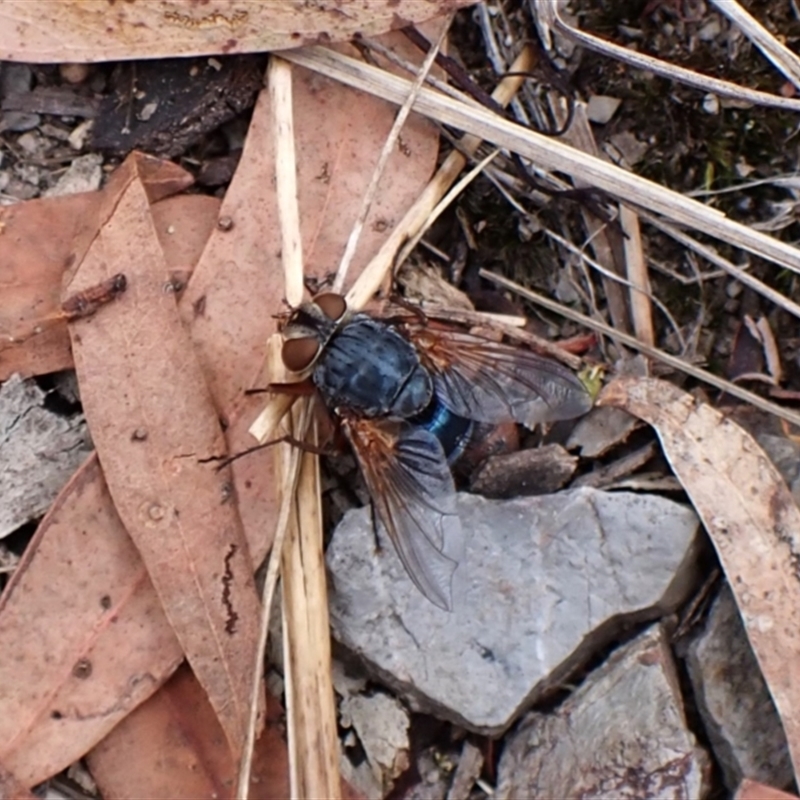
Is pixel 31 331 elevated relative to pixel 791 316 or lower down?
lower down

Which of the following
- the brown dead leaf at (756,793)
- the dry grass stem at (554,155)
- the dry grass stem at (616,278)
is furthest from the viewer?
the dry grass stem at (616,278)

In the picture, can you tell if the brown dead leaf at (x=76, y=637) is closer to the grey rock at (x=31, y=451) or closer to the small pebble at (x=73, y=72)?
the grey rock at (x=31, y=451)

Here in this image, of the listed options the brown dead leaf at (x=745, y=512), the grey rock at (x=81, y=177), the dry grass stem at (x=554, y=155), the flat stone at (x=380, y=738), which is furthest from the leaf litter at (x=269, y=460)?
the flat stone at (x=380, y=738)

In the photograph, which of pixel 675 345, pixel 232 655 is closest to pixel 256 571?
pixel 232 655

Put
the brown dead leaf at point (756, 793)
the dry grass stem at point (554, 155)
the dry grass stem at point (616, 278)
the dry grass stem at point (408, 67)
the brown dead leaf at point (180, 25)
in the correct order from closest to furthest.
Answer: the brown dead leaf at point (756, 793)
the brown dead leaf at point (180, 25)
the dry grass stem at point (554, 155)
the dry grass stem at point (408, 67)
the dry grass stem at point (616, 278)

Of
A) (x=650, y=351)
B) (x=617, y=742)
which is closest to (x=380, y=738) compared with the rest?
(x=617, y=742)

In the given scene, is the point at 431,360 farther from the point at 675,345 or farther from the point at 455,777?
the point at 455,777

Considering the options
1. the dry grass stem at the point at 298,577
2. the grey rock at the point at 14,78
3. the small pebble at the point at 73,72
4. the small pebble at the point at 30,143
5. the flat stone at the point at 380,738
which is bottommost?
the flat stone at the point at 380,738

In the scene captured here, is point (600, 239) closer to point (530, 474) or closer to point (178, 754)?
point (530, 474)
